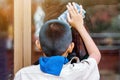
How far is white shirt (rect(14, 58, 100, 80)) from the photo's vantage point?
2.16 m

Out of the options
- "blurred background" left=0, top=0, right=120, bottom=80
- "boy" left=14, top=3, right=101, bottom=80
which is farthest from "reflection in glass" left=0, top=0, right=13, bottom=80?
"boy" left=14, top=3, right=101, bottom=80

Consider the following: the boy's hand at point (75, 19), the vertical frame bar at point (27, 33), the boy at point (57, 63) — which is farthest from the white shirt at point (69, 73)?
the vertical frame bar at point (27, 33)

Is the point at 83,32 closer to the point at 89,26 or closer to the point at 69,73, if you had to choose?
the point at 69,73

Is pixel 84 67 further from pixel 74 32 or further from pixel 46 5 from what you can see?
pixel 46 5

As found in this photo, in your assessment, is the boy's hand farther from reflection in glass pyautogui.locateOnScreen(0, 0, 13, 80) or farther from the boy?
reflection in glass pyautogui.locateOnScreen(0, 0, 13, 80)

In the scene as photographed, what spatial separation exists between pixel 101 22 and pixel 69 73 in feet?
2.29

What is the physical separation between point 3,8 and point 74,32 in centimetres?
52

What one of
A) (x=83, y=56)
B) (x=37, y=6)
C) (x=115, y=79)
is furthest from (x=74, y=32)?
(x=115, y=79)

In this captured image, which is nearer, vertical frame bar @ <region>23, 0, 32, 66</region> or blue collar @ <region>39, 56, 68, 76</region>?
blue collar @ <region>39, 56, 68, 76</region>

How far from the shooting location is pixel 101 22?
2.76m

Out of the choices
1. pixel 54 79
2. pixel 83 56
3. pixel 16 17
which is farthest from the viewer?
pixel 16 17

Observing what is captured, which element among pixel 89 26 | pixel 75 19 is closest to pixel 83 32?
pixel 75 19

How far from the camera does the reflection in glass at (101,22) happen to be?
2713 millimetres

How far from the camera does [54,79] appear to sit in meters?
2.16
